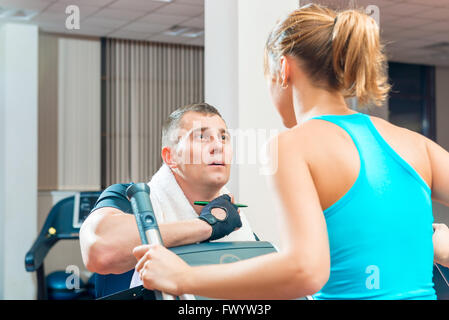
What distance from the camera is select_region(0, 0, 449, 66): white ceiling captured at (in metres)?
5.70

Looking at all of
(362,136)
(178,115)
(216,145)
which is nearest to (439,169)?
(362,136)

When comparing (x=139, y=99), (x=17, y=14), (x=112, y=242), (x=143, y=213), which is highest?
(x=17, y=14)

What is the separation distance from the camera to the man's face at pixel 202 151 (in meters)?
1.75

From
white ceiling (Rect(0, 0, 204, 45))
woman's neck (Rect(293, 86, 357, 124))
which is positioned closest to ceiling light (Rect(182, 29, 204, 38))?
white ceiling (Rect(0, 0, 204, 45))

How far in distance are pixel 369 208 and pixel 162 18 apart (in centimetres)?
566

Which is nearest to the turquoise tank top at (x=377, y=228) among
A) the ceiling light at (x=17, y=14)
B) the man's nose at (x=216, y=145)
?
the man's nose at (x=216, y=145)

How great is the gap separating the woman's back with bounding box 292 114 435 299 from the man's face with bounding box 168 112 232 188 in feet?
2.57

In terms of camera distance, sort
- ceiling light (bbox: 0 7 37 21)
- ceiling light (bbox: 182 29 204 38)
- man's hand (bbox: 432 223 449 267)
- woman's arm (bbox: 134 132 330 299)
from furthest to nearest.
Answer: ceiling light (bbox: 182 29 204 38) → ceiling light (bbox: 0 7 37 21) → man's hand (bbox: 432 223 449 267) → woman's arm (bbox: 134 132 330 299)

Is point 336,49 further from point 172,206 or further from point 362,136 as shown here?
point 172,206

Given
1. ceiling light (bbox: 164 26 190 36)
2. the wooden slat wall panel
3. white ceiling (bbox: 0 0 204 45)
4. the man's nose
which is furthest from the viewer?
the wooden slat wall panel

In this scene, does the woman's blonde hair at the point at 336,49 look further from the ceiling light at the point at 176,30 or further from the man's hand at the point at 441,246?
the ceiling light at the point at 176,30

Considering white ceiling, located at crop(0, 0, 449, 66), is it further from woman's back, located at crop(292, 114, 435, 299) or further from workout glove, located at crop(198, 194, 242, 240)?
woman's back, located at crop(292, 114, 435, 299)

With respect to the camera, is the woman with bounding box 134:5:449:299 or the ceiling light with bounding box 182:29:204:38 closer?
the woman with bounding box 134:5:449:299

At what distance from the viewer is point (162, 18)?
248 inches
